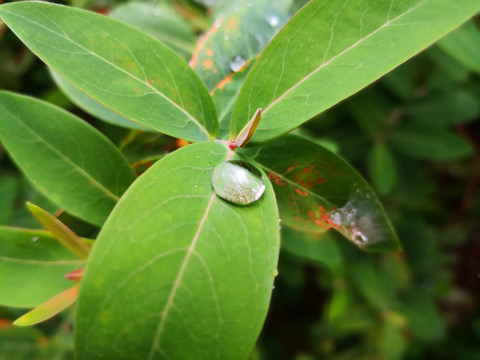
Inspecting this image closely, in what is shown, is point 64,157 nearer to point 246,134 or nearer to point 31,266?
point 31,266

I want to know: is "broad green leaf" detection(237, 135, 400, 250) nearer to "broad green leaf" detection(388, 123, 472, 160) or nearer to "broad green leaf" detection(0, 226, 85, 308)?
"broad green leaf" detection(0, 226, 85, 308)

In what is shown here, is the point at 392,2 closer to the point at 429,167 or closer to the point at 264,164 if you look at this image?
the point at 264,164

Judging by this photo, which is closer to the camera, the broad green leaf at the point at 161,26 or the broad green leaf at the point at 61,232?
the broad green leaf at the point at 61,232

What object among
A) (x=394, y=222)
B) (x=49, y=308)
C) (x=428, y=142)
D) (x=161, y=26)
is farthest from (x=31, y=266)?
(x=394, y=222)

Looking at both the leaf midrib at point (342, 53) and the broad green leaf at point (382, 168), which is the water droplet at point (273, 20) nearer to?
the leaf midrib at point (342, 53)

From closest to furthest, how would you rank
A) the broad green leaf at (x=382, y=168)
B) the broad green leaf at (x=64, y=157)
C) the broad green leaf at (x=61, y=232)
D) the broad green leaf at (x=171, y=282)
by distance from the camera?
1. the broad green leaf at (x=171, y=282)
2. the broad green leaf at (x=61, y=232)
3. the broad green leaf at (x=64, y=157)
4. the broad green leaf at (x=382, y=168)

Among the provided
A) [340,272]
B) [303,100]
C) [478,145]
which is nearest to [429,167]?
[478,145]

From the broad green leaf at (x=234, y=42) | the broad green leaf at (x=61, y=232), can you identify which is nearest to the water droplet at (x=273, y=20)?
the broad green leaf at (x=234, y=42)

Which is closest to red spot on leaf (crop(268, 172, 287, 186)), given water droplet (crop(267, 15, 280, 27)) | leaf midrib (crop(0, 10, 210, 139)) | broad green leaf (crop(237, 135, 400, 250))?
broad green leaf (crop(237, 135, 400, 250))
